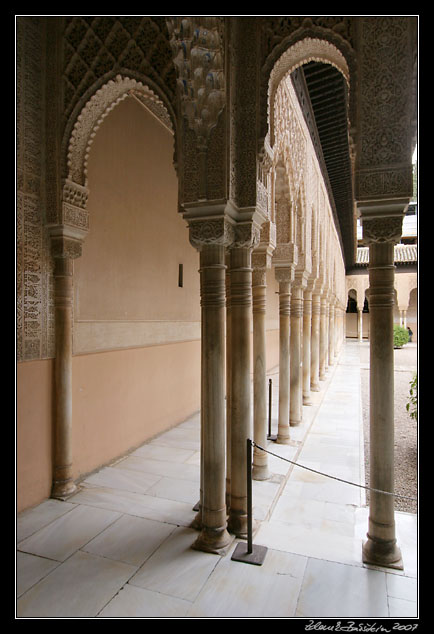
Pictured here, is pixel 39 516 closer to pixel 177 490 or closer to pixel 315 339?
pixel 177 490

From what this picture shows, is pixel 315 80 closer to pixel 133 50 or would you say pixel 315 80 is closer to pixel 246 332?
pixel 133 50

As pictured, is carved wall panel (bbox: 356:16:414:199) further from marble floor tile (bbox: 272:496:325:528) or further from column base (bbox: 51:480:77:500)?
column base (bbox: 51:480:77:500)

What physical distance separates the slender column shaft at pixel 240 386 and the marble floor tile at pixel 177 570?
457 mm

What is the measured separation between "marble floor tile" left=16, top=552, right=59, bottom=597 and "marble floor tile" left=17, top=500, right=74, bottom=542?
342mm

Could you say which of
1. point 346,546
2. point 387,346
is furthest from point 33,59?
point 346,546

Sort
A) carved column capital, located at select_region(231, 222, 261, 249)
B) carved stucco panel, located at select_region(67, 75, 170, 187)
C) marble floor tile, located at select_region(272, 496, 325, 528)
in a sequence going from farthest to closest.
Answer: carved stucco panel, located at select_region(67, 75, 170, 187)
marble floor tile, located at select_region(272, 496, 325, 528)
carved column capital, located at select_region(231, 222, 261, 249)

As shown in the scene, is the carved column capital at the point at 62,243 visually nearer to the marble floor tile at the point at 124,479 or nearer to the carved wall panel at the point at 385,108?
the marble floor tile at the point at 124,479

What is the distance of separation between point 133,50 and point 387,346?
135 inches

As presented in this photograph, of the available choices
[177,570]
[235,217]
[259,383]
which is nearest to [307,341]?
[259,383]

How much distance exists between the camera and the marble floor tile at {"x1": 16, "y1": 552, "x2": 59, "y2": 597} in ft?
9.29

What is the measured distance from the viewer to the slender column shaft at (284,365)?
6.11 m

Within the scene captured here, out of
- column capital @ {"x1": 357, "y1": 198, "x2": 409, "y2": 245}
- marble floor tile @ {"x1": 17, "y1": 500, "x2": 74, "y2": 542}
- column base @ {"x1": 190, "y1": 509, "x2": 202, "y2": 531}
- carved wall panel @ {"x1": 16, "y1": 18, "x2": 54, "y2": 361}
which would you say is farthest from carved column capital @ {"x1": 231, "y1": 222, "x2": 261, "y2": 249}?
marble floor tile @ {"x1": 17, "y1": 500, "x2": 74, "y2": 542}

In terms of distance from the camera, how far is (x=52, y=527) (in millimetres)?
3627

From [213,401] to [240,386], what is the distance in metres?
0.34
